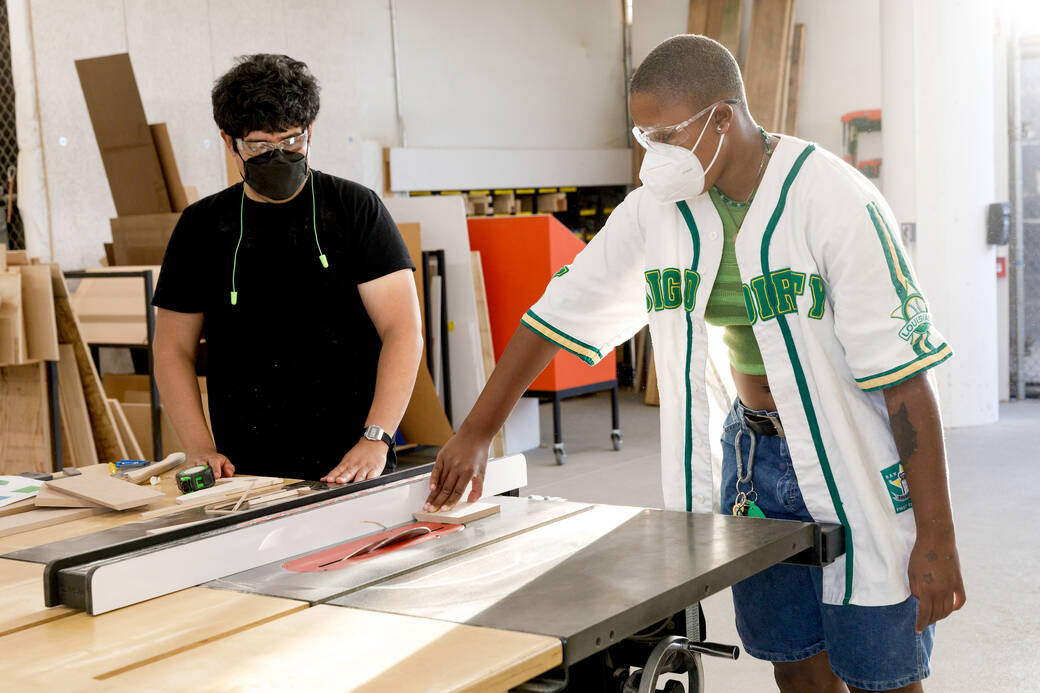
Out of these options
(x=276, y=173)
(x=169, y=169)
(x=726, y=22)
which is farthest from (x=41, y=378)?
(x=726, y=22)

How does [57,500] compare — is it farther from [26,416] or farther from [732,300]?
[26,416]

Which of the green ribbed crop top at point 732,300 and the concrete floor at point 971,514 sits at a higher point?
the green ribbed crop top at point 732,300

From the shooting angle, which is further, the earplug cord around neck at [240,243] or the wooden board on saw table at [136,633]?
the earplug cord around neck at [240,243]

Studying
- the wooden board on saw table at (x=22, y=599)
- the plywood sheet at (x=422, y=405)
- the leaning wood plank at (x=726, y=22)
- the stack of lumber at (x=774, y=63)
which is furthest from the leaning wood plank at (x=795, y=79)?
the wooden board on saw table at (x=22, y=599)

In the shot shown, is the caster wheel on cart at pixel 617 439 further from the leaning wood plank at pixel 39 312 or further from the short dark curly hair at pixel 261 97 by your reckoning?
the short dark curly hair at pixel 261 97

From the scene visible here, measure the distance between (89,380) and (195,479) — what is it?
277 cm

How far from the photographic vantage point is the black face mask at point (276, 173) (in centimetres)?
223

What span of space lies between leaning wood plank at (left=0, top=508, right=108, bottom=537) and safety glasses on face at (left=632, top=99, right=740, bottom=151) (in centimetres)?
116

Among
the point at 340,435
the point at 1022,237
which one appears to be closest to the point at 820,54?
the point at 1022,237

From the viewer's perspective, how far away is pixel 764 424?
1.78 metres

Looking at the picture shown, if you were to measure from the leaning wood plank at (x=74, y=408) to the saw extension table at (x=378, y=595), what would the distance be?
293 cm

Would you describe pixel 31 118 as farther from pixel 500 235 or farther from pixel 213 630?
pixel 213 630

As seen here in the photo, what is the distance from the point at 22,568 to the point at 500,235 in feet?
15.3

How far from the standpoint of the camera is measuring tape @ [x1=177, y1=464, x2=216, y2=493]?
197cm
